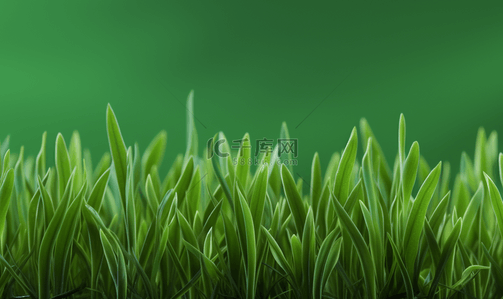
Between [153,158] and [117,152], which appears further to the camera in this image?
[153,158]

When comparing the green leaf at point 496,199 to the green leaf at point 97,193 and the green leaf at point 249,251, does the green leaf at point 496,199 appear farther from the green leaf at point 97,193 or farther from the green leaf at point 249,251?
the green leaf at point 97,193

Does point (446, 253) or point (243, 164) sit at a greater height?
point (243, 164)

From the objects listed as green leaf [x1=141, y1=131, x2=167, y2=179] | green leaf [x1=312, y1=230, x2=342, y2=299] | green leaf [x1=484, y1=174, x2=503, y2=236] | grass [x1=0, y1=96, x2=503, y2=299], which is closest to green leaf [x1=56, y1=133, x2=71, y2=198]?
grass [x1=0, y1=96, x2=503, y2=299]

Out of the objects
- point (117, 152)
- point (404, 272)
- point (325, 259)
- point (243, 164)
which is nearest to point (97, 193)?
point (117, 152)

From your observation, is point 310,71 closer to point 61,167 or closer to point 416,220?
point 416,220

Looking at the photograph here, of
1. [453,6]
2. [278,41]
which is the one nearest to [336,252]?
[278,41]

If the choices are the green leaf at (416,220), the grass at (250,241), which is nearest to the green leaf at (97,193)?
the grass at (250,241)
